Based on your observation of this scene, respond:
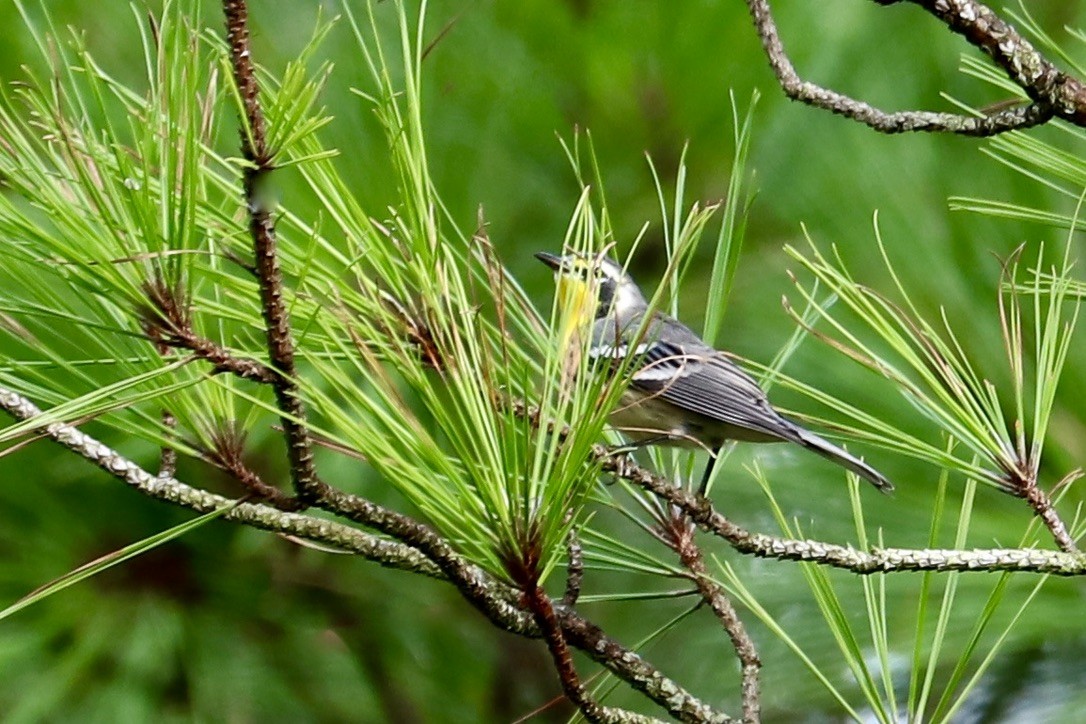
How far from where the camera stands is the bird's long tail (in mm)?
1172

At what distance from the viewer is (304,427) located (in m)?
0.73

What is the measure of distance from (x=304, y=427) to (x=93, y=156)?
194 millimetres

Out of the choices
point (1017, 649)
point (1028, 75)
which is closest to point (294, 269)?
point (1028, 75)

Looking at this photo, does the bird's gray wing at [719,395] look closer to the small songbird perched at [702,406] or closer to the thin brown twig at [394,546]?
→ the small songbird perched at [702,406]

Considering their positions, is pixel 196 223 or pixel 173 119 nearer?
pixel 173 119

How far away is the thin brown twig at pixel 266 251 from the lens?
64cm

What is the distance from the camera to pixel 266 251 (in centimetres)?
69

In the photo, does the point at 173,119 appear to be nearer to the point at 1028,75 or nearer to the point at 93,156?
the point at 93,156

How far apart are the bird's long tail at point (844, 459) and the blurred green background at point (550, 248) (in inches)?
1.1

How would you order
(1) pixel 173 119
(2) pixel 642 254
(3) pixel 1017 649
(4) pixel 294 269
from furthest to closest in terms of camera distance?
1. (2) pixel 642 254
2. (3) pixel 1017 649
3. (4) pixel 294 269
4. (1) pixel 173 119

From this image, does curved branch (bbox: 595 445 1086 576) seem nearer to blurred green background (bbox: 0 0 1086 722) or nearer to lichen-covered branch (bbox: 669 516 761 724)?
lichen-covered branch (bbox: 669 516 761 724)

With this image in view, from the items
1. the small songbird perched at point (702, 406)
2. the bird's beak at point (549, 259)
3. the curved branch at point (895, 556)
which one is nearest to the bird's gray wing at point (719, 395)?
the small songbird perched at point (702, 406)

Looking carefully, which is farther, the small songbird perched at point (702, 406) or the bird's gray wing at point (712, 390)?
the bird's gray wing at point (712, 390)

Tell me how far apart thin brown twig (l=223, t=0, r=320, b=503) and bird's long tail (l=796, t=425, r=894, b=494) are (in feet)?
1.96
